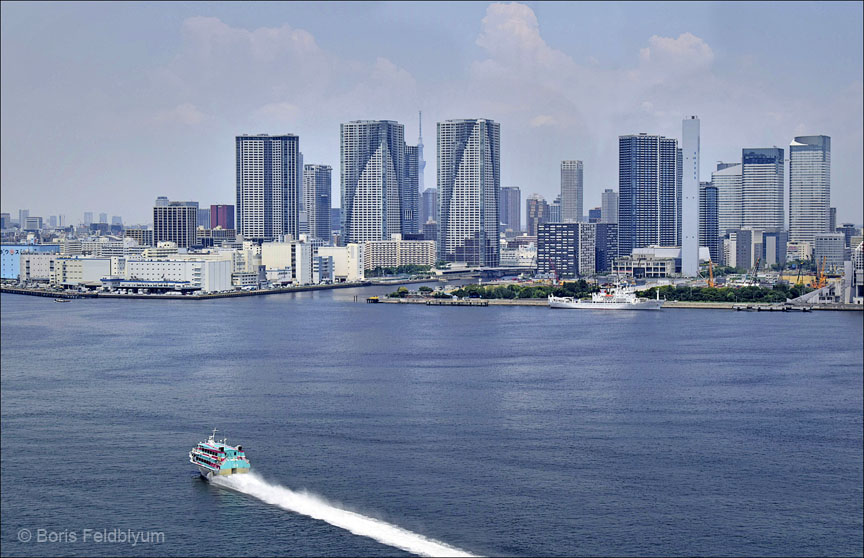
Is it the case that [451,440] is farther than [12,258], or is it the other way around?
[12,258]

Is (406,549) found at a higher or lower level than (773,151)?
lower

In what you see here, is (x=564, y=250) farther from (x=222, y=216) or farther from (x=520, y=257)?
(x=222, y=216)

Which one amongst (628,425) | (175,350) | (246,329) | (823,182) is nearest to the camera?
(628,425)

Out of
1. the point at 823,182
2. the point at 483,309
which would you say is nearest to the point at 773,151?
the point at 823,182

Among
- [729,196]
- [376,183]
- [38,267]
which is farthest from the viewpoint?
[729,196]

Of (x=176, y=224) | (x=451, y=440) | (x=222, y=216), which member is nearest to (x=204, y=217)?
(x=222, y=216)

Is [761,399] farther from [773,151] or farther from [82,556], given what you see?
[773,151]

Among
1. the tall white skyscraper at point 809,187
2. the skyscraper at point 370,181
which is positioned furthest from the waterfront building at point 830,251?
the skyscraper at point 370,181
